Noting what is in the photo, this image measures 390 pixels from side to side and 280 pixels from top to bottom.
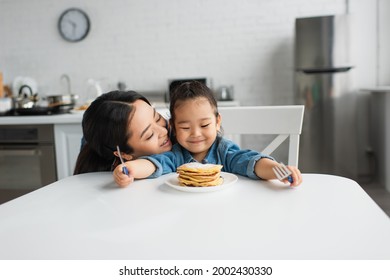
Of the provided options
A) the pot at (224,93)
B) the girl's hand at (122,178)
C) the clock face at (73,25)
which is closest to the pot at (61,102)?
the clock face at (73,25)

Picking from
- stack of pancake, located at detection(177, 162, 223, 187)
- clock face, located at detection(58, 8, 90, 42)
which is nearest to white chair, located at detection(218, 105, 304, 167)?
stack of pancake, located at detection(177, 162, 223, 187)

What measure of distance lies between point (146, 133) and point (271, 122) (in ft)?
1.72

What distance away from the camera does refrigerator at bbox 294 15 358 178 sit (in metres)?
3.68

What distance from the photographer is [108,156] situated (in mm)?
1303

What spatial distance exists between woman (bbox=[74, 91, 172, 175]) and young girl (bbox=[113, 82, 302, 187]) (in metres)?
0.06

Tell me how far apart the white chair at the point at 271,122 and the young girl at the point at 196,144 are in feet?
0.98

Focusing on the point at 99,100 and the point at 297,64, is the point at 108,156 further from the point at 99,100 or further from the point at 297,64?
the point at 297,64

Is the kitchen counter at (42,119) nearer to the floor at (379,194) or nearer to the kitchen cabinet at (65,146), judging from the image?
the kitchen cabinet at (65,146)

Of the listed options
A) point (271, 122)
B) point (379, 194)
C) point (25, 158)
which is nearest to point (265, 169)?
point (271, 122)

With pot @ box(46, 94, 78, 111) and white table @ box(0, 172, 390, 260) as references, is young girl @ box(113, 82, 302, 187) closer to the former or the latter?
white table @ box(0, 172, 390, 260)

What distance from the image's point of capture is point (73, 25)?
4.52m

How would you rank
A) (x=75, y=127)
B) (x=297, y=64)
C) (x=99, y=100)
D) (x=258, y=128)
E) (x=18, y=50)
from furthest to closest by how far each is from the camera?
1. (x=18, y=50)
2. (x=297, y=64)
3. (x=75, y=127)
4. (x=258, y=128)
5. (x=99, y=100)
